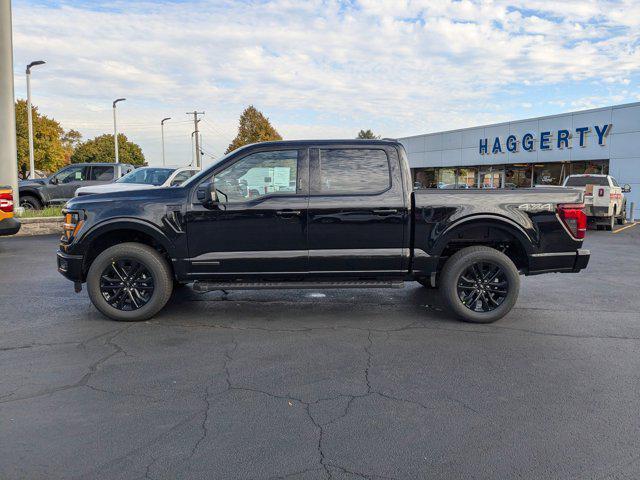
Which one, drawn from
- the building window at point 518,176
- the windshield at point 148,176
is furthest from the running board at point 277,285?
the building window at point 518,176

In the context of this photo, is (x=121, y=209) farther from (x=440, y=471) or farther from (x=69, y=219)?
(x=440, y=471)

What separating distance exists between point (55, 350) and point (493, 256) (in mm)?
4468

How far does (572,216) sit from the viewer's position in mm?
5879

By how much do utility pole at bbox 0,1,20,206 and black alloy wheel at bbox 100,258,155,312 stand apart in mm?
12153

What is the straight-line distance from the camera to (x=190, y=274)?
586 centimetres

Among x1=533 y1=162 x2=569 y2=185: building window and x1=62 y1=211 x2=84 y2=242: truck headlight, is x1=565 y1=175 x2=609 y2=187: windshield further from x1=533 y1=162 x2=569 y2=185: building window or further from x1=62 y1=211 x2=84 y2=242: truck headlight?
x1=62 y1=211 x2=84 y2=242: truck headlight

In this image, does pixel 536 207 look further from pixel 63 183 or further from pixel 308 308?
pixel 63 183

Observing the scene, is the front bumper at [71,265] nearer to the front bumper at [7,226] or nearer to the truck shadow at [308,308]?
the truck shadow at [308,308]

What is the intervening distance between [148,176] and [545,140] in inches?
820

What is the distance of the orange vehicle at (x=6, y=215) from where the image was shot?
10.2 meters

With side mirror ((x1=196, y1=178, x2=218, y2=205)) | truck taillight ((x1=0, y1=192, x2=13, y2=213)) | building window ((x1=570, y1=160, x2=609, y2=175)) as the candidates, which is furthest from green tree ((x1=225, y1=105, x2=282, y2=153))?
side mirror ((x1=196, y1=178, x2=218, y2=205))

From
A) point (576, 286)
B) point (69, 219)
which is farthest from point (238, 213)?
point (576, 286)

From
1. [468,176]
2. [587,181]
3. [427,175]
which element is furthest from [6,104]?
[427,175]

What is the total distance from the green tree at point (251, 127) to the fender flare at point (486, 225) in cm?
6330
